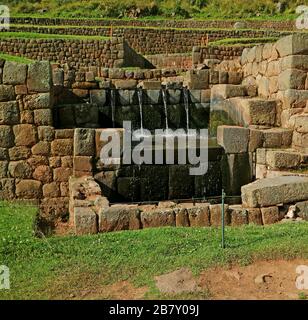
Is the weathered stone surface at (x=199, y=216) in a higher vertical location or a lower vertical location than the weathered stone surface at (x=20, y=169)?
lower

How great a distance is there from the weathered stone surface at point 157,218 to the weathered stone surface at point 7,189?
3.33m

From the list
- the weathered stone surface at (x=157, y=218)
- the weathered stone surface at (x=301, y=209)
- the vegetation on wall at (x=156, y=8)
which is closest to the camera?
the weathered stone surface at (x=157, y=218)

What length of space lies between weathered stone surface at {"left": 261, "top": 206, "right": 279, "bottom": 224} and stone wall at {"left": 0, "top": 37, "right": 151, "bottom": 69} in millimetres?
16361

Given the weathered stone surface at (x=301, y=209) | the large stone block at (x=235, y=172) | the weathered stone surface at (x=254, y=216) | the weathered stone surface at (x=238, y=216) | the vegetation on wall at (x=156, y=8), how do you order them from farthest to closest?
the vegetation on wall at (x=156, y=8) → the large stone block at (x=235, y=172) → the weathered stone surface at (x=301, y=209) → the weathered stone surface at (x=254, y=216) → the weathered stone surface at (x=238, y=216)

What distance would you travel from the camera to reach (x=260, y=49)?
40.7ft

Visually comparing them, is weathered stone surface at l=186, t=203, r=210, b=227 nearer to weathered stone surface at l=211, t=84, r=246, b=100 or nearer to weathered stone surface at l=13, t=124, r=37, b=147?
weathered stone surface at l=13, t=124, r=37, b=147

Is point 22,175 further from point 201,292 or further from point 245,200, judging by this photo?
point 201,292

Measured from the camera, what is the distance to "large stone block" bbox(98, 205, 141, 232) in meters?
7.14

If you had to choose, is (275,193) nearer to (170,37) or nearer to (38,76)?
(38,76)

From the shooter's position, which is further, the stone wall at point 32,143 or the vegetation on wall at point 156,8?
the vegetation on wall at point 156,8

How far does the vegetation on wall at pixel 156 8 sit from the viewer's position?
37.2 m

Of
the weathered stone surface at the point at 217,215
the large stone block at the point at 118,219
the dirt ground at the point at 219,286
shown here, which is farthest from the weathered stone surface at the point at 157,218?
the dirt ground at the point at 219,286

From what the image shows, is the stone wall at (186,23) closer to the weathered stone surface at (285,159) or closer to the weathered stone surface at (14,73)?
the weathered stone surface at (14,73)
